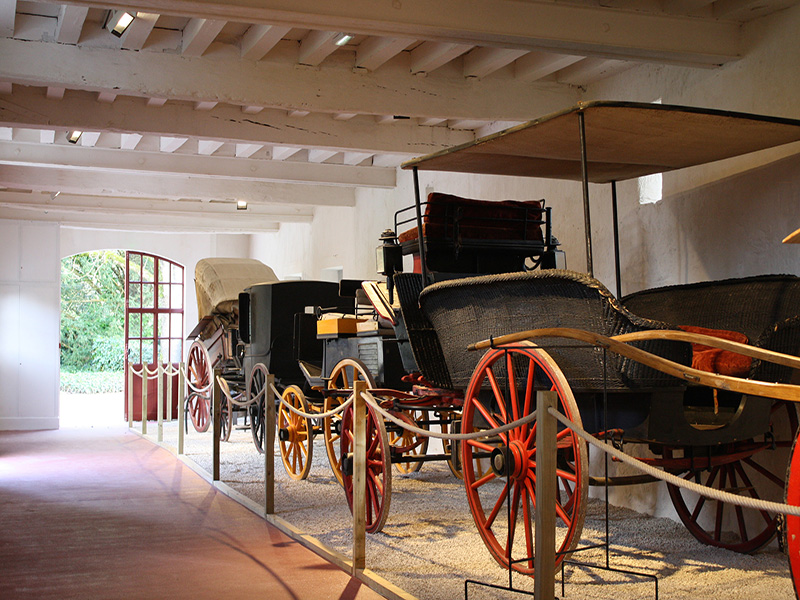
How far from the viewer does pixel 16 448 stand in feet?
30.6

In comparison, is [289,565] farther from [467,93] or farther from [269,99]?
[467,93]

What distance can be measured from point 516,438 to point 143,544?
2336 mm

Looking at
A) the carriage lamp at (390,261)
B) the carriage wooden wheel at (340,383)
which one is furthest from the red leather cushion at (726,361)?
the carriage wooden wheel at (340,383)

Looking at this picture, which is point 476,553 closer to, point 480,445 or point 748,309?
point 480,445

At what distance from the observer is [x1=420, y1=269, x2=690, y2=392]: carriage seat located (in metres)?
2.98

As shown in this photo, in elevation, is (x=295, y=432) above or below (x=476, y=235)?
below

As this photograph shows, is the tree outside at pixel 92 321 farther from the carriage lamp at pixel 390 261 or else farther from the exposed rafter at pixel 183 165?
the carriage lamp at pixel 390 261

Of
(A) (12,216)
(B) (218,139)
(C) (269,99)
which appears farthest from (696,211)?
(A) (12,216)

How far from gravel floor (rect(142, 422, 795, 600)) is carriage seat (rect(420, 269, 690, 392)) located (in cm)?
88

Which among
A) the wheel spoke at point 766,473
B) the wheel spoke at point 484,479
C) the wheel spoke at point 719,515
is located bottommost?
the wheel spoke at point 719,515

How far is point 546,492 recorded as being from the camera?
2418 millimetres

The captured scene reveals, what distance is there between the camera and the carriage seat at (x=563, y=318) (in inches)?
117

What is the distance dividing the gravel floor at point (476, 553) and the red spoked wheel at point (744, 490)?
9 cm

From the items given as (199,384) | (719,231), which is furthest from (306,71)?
(199,384)
